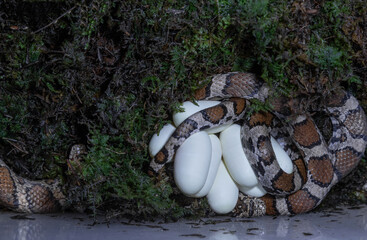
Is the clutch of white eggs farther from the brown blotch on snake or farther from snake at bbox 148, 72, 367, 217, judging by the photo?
the brown blotch on snake

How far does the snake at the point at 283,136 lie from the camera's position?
2279mm

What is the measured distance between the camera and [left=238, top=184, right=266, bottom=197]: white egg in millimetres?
2400

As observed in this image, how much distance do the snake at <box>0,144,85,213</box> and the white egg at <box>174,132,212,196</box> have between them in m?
0.74

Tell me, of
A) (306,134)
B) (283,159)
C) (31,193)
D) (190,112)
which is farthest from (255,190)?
(31,193)

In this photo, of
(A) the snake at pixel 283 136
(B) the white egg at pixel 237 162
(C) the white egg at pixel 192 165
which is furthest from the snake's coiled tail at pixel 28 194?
(B) the white egg at pixel 237 162

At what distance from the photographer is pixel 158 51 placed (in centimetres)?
225

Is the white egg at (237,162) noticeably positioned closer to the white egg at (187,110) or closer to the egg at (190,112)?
the egg at (190,112)

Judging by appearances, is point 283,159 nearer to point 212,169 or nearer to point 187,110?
point 212,169

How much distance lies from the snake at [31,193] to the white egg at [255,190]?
112 cm

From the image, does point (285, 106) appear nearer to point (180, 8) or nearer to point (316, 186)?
point (316, 186)

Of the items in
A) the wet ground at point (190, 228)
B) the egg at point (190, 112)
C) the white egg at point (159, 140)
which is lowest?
the wet ground at point (190, 228)

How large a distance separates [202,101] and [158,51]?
1.50 ft

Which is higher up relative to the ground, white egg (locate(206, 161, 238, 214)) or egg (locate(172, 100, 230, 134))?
egg (locate(172, 100, 230, 134))

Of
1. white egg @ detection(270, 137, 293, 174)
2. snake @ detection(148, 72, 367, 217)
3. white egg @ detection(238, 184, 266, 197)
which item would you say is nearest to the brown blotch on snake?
snake @ detection(148, 72, 367, 217)
